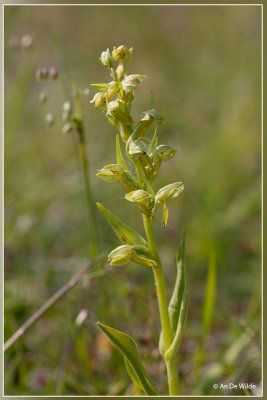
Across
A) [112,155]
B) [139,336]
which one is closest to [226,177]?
[112,155]

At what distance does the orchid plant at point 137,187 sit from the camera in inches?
42.8

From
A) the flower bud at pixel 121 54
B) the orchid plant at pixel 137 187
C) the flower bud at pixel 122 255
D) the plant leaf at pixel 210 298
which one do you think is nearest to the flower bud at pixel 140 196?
the orchid plant at pixel 137 187

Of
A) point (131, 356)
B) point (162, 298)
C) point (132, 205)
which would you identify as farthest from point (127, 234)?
point (132, 205)

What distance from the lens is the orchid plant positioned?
109 cm

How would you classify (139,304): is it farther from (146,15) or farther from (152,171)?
(146,15)

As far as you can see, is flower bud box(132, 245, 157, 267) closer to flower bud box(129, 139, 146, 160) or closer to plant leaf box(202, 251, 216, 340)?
flower bud box(129, 139, 146, 160)

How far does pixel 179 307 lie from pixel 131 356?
18 centimetres

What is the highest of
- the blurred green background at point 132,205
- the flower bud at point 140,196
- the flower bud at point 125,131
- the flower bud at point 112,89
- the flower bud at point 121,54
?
the flower bud at point 121,54

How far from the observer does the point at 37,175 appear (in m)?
2.91

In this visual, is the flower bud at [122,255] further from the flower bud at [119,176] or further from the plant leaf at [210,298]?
the plant leaf at [210,298]

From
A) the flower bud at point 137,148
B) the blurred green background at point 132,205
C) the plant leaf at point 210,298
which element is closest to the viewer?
the flower bud at point 137,148

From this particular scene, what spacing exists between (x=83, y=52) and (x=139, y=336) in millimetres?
2872

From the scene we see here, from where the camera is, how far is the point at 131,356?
1.13 meters

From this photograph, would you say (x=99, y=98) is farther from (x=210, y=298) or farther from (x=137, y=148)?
(x=210, y=298)
